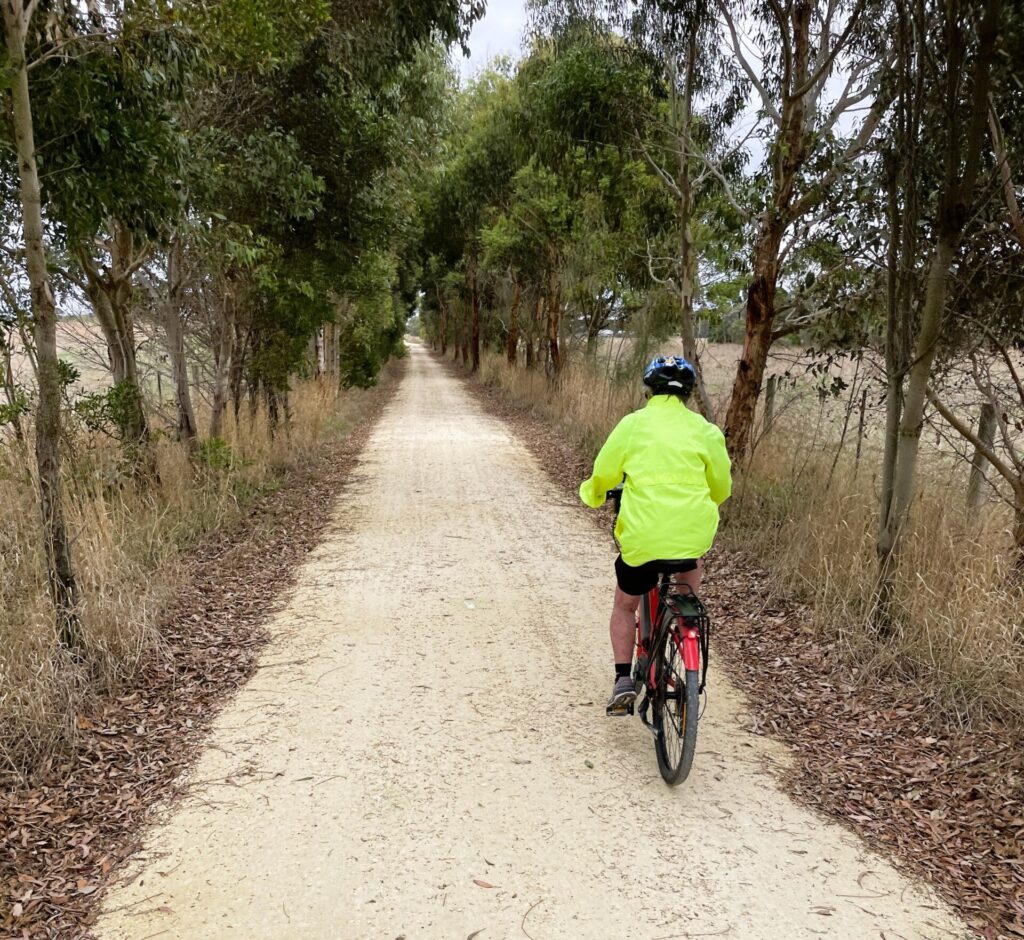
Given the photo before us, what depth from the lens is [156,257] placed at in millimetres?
9023

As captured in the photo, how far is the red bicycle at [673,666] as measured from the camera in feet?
11.2

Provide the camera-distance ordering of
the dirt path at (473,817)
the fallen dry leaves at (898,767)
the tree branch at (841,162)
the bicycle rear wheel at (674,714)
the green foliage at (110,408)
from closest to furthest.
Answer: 1. the dirt path at (473,817)
2. the fallen dry leaves at (898,767)
3. the bicycle rear wheel at (674,714)
4. the tree branch at (841,162)
5. the green foliage at (110,408)

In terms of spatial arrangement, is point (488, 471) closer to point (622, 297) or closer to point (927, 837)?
point (622, 297)

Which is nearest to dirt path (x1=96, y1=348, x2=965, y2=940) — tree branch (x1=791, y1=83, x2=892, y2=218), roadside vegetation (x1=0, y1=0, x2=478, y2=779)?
roadside vegetation (x1=0, y1=0, x2=478, y2=779)

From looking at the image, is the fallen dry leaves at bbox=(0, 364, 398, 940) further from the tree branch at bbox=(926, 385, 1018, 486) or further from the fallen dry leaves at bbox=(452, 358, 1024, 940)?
the tree branch at bbox=(926, 385, 1018, 486)

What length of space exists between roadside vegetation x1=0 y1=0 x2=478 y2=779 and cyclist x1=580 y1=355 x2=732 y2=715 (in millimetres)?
2874

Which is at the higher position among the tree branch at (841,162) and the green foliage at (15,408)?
the tree branch at (841,162)

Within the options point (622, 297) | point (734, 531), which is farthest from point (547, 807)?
point (622, 297)

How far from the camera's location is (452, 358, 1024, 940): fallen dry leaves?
118 inches

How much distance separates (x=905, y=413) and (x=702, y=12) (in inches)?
226

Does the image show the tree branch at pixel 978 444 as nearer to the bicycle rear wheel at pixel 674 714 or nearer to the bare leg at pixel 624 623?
the bare leg at pixel 624 623

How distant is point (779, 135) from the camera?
747 centimetres

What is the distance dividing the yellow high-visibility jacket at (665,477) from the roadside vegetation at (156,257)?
115 inches

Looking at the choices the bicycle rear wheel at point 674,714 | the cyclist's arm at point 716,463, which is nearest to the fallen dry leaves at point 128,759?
the bicycle rear wheel at point 674,714
